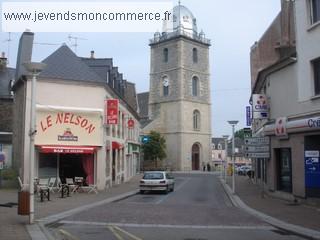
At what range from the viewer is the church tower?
84.9 metres

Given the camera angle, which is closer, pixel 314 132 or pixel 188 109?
pixel 314 132

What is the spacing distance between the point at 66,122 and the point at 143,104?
7474cm

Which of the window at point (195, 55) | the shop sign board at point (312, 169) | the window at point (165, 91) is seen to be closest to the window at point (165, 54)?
the window at point (195, 55)

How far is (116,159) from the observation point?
36.5 meters

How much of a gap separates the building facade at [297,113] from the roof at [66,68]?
35.4 ft

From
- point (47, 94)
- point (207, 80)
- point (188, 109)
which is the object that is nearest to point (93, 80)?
point (47, 94)

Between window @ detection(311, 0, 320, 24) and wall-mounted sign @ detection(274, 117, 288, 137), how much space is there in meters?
4.54

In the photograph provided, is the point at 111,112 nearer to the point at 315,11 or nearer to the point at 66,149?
the point at 66,149

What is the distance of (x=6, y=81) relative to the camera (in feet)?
142

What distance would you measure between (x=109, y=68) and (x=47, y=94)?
22.4 feet

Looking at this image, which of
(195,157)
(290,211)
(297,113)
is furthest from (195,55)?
(290,211)

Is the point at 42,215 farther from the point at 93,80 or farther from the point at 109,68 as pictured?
the point at 109,68

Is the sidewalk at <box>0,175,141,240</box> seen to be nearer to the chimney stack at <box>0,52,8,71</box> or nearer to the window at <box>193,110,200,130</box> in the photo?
the chimney stack at <box>0,52,8,71</box>

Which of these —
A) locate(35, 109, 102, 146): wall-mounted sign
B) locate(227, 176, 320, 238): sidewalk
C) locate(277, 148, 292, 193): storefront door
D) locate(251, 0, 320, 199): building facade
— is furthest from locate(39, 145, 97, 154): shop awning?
locate(277, 148, 292, 193): storefront door
